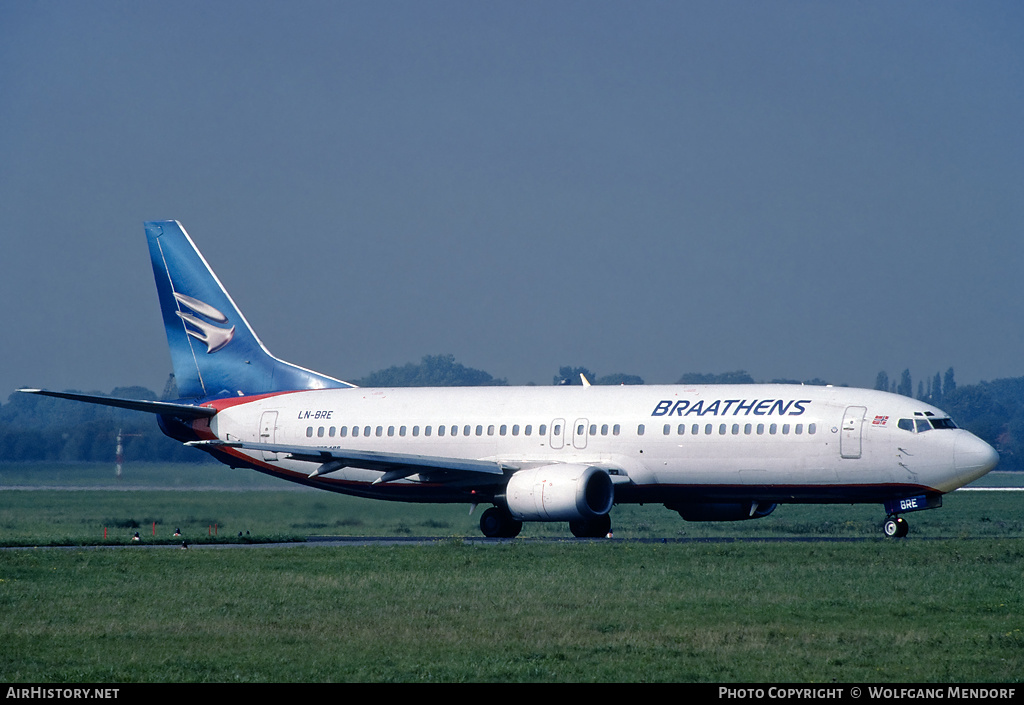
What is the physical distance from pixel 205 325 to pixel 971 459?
23666mm

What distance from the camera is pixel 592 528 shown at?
117 feet

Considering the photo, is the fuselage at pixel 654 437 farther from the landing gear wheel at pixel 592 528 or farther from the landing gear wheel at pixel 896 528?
the landing gear wheel at pixel 592 528

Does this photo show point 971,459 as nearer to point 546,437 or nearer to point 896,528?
point 896,528

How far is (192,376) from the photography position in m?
43.8

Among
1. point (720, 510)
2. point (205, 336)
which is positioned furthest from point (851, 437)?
point (205, 336)

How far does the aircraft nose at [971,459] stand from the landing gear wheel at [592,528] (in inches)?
344

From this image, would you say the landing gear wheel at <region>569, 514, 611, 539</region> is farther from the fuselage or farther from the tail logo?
the tail logo

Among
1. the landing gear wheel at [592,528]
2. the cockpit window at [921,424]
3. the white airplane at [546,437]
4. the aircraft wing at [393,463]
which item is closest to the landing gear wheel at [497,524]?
the white airplane at [546,437]

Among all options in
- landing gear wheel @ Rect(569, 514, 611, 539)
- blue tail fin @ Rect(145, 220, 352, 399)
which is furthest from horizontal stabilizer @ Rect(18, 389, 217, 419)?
landing gear wheel @ Rect(569, 514, 611, 539)

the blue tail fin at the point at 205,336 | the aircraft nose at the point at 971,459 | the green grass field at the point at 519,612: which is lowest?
the green grass field at the point at 519,612

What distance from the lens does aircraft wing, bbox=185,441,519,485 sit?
35.9 m

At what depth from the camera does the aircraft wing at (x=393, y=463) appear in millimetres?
35875

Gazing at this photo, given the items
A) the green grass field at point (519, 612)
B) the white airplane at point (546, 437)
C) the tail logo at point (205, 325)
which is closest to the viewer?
the green grass field at point (519, 612)

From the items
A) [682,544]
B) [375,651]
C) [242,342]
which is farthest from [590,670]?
[242,342]
